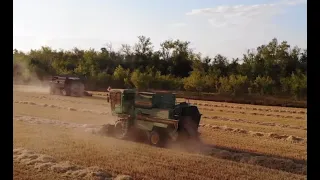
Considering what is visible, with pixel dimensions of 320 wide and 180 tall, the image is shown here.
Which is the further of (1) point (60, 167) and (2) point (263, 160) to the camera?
(2) point (263, 160)

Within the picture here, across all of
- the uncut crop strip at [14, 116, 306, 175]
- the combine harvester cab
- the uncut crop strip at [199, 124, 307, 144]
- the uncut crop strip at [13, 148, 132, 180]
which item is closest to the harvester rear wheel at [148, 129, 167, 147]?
the uncut crop strip at [14, 116, 306, 175]

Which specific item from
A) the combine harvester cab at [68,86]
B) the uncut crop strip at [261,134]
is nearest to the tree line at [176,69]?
the combine harvester cab at [68,86]

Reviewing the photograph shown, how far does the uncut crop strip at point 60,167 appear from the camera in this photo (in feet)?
24.6

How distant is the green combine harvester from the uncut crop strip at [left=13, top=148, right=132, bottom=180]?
3.38 meters

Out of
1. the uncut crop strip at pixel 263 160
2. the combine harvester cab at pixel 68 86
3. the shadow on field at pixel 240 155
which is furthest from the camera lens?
the combine harvester cab at pixel 68 86

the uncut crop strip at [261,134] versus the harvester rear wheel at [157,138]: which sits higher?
the harvester rear wheel at [157,138]

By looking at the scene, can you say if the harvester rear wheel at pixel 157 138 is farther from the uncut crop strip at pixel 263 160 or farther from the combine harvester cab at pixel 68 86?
the combine harvester cab at pixel 68 86

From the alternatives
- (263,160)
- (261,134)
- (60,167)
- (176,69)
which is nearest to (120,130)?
(60,167)

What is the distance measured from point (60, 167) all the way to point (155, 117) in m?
3.94

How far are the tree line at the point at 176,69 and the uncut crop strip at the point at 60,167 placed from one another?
23.1 m

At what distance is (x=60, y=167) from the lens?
26.1ft

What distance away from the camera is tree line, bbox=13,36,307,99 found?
33.6 m

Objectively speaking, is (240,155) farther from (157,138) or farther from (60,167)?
(60,167)

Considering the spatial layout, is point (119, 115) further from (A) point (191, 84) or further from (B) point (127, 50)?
(B) point (127, 50)
